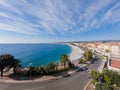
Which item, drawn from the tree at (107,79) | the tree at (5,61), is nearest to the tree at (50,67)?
the tree at (5,61)

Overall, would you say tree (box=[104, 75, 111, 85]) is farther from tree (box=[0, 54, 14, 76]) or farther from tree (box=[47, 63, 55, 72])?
tree (box=[0, 54, 14, 76])

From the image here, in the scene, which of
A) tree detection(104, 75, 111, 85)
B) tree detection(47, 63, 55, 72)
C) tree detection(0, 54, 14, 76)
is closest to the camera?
tree detection(104, 75, 111, 85)

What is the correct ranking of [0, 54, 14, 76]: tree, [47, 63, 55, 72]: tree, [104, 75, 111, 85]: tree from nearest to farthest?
[104, 75, 111, 85]: tree
[0, 54, 14, 76]: tree
[47, 63, 55, 72]: tree

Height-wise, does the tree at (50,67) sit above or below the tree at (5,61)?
below

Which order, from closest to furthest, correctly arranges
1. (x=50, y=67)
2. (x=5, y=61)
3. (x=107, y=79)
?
(x=107, y=79), (x=5, y=61), (x=50, y=67)

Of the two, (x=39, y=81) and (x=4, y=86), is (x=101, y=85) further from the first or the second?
(x=4, y=86)

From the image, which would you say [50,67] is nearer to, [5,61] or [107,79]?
[5,61]

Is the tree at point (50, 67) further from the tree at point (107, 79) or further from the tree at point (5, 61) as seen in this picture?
the tree at point (107, 79)

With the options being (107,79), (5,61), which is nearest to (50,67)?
(5,61)

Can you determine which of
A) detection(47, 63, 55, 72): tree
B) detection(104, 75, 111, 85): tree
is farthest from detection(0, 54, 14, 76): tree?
detection(104, 75, 111, 85): tree

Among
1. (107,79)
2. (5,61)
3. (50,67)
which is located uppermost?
(5,61)

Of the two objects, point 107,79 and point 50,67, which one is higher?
point 50,67

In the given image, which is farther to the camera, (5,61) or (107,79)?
(5,61)

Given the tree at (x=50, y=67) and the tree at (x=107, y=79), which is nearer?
the tree at (x=107, y=79)
